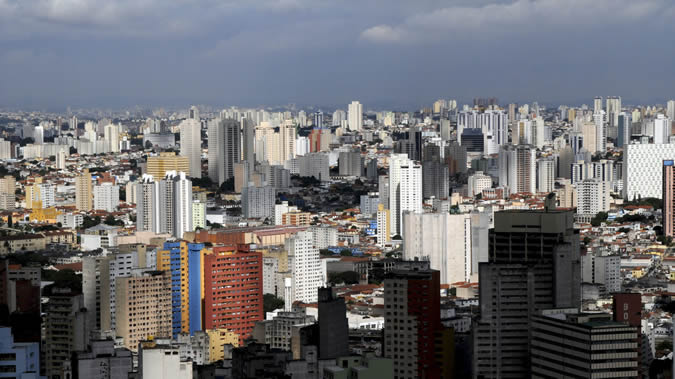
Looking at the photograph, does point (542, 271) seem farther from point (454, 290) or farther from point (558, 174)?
point (558, 174)

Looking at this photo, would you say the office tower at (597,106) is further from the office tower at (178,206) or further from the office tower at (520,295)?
the office tower at (520,295)

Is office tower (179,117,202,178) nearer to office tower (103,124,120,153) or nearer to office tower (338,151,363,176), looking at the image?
office tower (103,124,120,153)

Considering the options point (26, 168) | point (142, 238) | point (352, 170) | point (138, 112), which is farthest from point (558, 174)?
point (142, 238)

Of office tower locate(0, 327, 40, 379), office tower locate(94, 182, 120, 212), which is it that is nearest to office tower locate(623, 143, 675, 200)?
office tower locate(94, 182, 120, 212)

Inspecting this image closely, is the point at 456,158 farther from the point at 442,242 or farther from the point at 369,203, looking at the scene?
the point at 442,242

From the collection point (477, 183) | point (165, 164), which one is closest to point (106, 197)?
point (165, 164)

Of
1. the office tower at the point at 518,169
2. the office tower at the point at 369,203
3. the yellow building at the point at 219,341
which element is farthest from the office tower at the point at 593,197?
the yellow building at the point at 219,341

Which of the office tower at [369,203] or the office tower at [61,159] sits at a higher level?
the office tower at [61,159]
